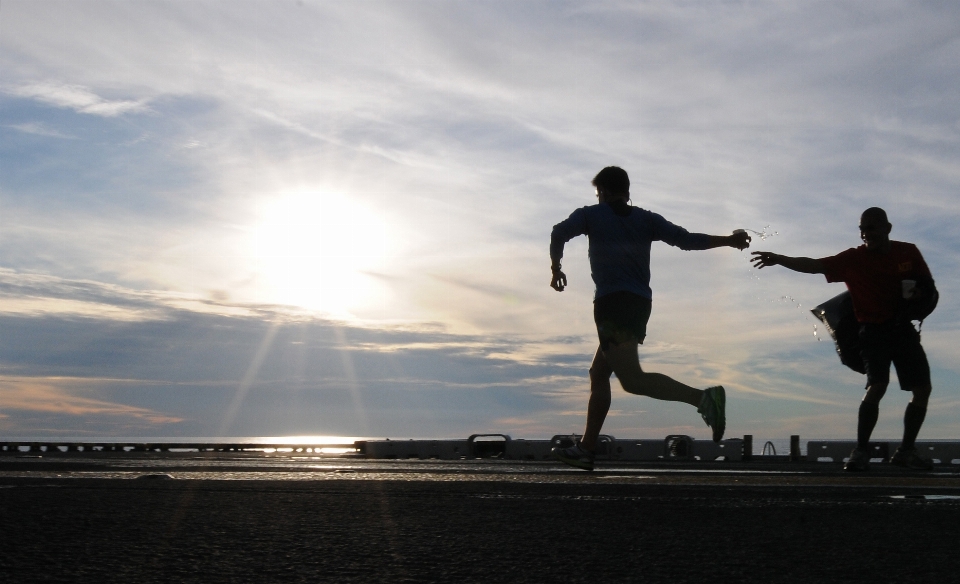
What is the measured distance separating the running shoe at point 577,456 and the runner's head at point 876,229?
309 centimetres

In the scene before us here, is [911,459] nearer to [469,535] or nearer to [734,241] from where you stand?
[734,241]

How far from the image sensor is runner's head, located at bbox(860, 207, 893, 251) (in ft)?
28.7

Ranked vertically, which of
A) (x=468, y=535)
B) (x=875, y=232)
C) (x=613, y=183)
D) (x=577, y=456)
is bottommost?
(x=468, y=535)

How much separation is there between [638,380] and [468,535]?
4.49 metres

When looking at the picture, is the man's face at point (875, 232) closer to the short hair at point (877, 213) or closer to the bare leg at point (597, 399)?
the short hair at point (877, 213)

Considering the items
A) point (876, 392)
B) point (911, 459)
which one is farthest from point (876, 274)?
point (911, 459)

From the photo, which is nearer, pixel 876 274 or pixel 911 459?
pixel 911 459

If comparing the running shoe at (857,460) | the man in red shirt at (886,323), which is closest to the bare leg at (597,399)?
the man in red shirt at (886,323)

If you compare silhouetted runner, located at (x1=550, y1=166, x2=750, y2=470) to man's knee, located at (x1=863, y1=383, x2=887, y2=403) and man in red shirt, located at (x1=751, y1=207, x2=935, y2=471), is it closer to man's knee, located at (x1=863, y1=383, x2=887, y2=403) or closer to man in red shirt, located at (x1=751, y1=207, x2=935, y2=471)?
man in red shirt, located at (x1=751, y1=207, x2=935, y2=471)

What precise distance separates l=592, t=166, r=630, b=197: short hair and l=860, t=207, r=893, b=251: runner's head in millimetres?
2282

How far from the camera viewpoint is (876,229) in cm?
876

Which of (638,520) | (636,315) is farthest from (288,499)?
(636,315)

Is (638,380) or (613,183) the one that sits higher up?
(613,183)

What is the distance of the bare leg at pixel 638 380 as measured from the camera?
7.46 m
